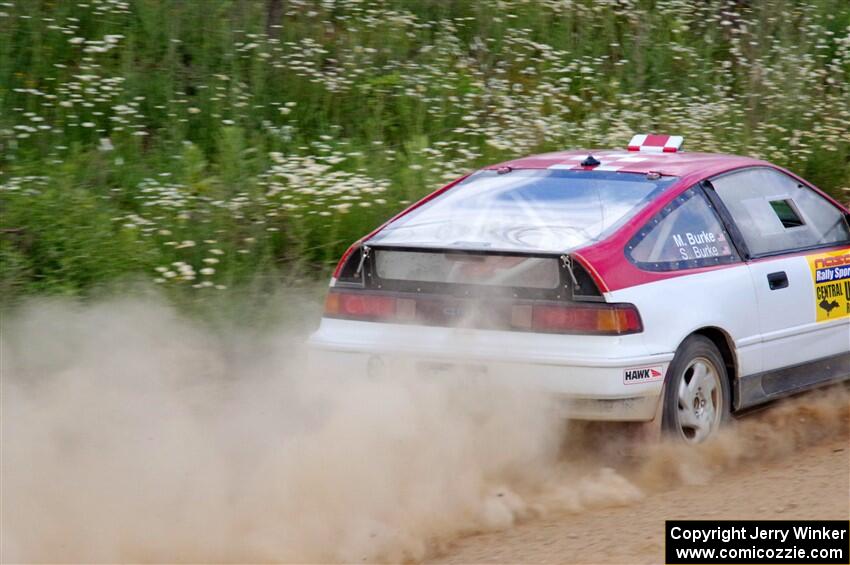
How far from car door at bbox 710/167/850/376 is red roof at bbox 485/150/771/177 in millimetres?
82

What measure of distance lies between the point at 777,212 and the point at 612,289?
163 cm

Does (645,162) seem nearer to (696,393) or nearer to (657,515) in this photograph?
(696,393)

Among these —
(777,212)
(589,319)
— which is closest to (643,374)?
(589,319)

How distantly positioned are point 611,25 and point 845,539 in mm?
9611

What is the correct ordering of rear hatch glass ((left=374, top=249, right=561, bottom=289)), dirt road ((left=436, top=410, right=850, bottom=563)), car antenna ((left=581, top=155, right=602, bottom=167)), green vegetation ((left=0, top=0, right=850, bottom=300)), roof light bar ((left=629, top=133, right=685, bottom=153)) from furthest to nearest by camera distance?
green vegetation ((left=0, top=0, right=850, bottom=300)), roof light bar ((left=629, top=133, right=685, bottom=153)), car antenna ((left=581, top=155, right=602, bottom=167)), rear hatch glass ((left=374, top=249, right=561, bottom=289)), dirt road ((left=436, top=410, right=850, bottom=563))

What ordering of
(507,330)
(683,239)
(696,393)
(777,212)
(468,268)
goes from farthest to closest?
1. (777,212)
2. (683,239)
3. (696,393)
4. (468,268)
5. (507,330)

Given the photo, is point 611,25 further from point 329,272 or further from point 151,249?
point 151,249

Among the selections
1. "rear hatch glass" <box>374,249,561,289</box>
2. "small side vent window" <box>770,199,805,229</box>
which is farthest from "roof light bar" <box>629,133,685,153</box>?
"rear hatch glass" <box>374,249,561,289</box>

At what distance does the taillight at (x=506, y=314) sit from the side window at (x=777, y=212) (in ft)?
4.07

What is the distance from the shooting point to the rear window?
549 cm

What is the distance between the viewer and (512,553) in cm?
450

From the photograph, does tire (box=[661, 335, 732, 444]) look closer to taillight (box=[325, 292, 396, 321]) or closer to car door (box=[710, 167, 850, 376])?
car door (box=[710, 167, 850, 376])

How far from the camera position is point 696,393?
5.61 m

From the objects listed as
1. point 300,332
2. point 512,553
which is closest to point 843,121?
point 300,332
